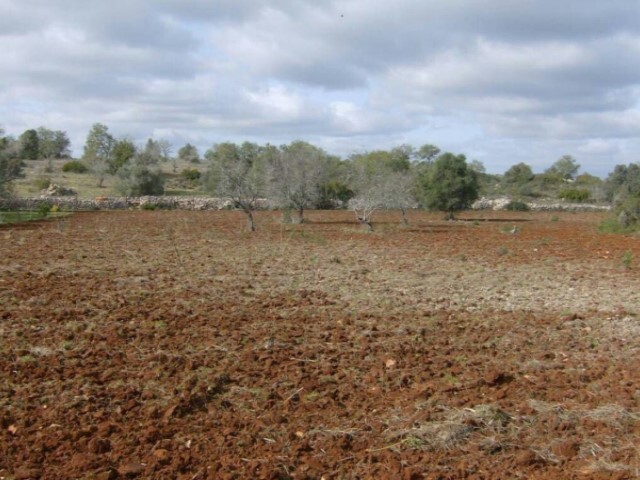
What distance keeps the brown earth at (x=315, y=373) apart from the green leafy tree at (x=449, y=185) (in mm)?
24990

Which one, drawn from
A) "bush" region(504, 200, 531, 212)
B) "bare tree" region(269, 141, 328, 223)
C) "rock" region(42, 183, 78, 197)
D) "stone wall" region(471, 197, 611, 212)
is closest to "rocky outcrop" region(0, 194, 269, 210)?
"rock" region(42, 183, 78, 197)

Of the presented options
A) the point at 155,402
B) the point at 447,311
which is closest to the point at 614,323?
the point at 447,311

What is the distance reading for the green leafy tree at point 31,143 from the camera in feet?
287

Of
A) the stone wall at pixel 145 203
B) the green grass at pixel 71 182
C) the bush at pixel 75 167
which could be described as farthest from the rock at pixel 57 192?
the bush at pixel 75 167

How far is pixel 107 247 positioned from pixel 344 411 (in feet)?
50.2

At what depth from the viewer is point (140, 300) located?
38.2ft

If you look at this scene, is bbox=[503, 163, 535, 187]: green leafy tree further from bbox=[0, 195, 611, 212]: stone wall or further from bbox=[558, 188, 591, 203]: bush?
bbox=[0, 195, 611, 212]: stone wall

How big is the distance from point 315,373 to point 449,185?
34067mm

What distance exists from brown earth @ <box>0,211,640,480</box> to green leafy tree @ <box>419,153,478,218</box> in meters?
25.0

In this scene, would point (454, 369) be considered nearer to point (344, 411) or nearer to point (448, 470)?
point (344, 411)

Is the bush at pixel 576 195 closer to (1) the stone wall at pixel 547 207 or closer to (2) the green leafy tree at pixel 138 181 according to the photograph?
(1) the stone wall at pixel 547 207

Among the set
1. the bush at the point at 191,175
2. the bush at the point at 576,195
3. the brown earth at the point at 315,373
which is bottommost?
the brown earth at the point at 315,373

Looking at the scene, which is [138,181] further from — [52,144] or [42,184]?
[52,144]

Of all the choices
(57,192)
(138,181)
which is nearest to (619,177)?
(138,181)
